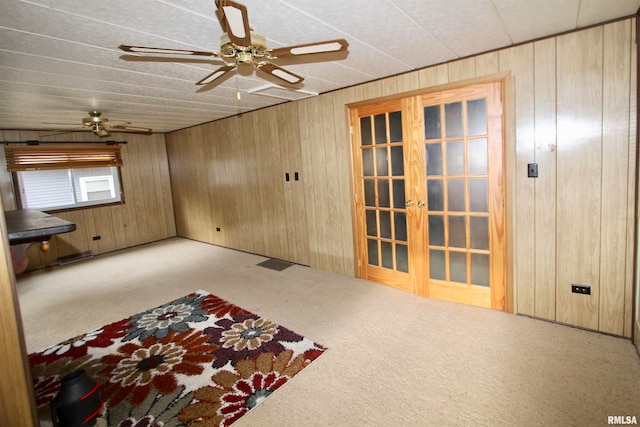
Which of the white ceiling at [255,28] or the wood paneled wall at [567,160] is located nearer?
the white ceiling at [255,28]

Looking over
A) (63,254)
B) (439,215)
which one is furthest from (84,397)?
(63,254)

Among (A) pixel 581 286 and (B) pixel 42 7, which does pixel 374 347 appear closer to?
(A) pixel 581 286

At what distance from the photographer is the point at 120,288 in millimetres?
4242

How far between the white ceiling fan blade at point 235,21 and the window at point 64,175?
5472 mm

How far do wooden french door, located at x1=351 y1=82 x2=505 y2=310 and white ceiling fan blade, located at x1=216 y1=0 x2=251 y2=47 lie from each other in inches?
82.6

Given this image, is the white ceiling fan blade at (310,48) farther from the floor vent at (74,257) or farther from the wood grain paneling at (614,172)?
the floor vent at (74,257)

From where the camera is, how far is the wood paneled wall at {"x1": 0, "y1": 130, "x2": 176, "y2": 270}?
5.54 metres

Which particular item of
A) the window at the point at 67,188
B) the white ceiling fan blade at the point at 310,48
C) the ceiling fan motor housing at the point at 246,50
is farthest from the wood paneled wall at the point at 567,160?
the window at the point at 67,188

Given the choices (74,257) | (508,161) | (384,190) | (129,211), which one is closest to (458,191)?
(508,161)

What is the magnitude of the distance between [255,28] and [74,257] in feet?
18.7

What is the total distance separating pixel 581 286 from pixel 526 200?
782 millimetres

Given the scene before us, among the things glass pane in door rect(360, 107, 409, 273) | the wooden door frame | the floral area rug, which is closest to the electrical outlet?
the wooden door frame

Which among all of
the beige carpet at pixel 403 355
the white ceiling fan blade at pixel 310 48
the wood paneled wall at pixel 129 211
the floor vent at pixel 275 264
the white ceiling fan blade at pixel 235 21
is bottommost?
the beige carpet at pixel 403 355

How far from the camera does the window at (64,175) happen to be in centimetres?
516
